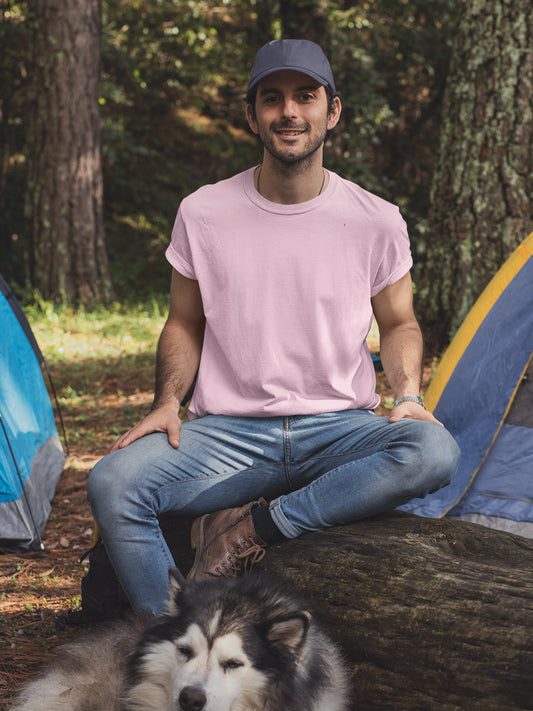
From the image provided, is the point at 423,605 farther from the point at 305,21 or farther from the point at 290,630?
the point at 305,21

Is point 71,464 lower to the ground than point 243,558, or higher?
lower

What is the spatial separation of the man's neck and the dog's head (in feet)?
5.53

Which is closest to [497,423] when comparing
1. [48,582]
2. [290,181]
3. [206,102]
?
[290,181]

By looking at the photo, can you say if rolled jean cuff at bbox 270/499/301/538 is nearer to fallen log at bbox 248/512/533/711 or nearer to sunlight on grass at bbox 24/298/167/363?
fallen log at bbox 248/512/533/711

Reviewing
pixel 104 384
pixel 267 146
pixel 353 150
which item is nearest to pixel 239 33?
pixel 353 150

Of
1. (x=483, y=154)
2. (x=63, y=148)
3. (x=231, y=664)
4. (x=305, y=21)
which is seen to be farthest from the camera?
(x=305, y=21)

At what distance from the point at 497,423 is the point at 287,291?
133cm

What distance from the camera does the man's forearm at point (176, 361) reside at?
3.10 meters

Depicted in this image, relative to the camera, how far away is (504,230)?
18.7 ft

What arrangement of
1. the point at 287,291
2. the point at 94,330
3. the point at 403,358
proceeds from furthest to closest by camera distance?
the point at 94,330 → the point at 403,358 → the point at 287,291

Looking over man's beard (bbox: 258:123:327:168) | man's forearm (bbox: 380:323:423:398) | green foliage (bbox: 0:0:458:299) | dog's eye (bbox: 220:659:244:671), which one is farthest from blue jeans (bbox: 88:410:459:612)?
green foliage (bbox: 0:0:458:299)

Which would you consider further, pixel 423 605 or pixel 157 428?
pixel 157 428

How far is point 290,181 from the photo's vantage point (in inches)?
122

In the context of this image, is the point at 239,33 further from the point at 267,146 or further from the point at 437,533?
the point at 437,533
